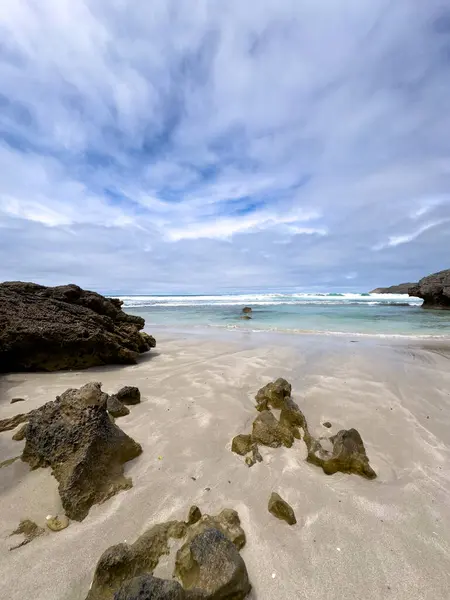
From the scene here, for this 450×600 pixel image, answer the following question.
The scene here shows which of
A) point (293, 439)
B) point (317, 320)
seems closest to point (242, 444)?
point (293, 439)

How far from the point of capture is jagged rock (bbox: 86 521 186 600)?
1482 mm

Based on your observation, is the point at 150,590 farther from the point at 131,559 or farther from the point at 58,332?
Answer: the point at 58,332

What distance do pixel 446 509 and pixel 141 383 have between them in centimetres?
414

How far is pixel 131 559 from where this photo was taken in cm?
160

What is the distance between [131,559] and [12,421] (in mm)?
2489

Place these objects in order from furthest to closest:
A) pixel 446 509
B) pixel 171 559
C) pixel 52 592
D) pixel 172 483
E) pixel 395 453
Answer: pixel 395 453 < pixel 172 483 < pixel 446 509 < pixel 171 559 < pixel 52 592

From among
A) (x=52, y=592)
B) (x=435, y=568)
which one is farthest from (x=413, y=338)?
(x=52, y=592)

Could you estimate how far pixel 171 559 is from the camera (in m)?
1.68

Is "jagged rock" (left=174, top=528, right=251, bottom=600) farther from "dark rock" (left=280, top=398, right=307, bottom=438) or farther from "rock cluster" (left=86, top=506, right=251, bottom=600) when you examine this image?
"dark rock" (left=280, top=398, right=307, bottom=438)

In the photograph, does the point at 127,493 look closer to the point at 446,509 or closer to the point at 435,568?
the point at 435,568

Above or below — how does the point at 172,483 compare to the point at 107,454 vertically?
below

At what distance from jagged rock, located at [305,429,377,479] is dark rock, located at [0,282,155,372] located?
4694 millimetres

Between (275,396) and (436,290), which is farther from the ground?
(436,290)

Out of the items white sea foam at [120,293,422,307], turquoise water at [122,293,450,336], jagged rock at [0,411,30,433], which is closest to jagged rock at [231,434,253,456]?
jagged rock at [0,411,30,433]
